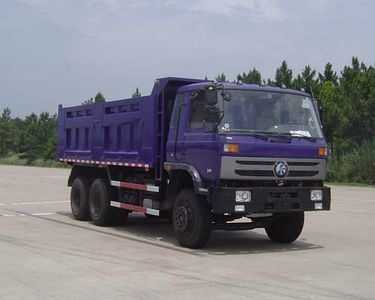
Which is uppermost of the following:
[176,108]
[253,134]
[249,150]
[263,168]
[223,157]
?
[176,108]

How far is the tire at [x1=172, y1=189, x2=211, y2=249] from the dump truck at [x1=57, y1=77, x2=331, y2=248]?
0.02 m

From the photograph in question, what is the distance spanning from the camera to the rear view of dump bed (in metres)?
11.6

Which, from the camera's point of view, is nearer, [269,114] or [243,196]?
[243,196]

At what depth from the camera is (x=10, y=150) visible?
8300 centimetres

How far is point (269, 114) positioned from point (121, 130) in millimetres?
3729

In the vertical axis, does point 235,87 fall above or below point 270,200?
above

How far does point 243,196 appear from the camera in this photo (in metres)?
9.87

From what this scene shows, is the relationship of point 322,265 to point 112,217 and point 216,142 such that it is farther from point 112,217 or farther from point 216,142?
point 112,217

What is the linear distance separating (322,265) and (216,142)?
8.19 feet

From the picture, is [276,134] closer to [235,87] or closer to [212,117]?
[235,87]

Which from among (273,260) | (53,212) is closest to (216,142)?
(273,260)

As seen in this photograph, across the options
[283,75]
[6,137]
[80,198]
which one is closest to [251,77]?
[283,75]

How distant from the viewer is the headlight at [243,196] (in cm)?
982

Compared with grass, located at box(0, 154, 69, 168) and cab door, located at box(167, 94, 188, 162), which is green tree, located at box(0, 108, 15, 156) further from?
cab door, located at box(167, 94, 188, 162)
